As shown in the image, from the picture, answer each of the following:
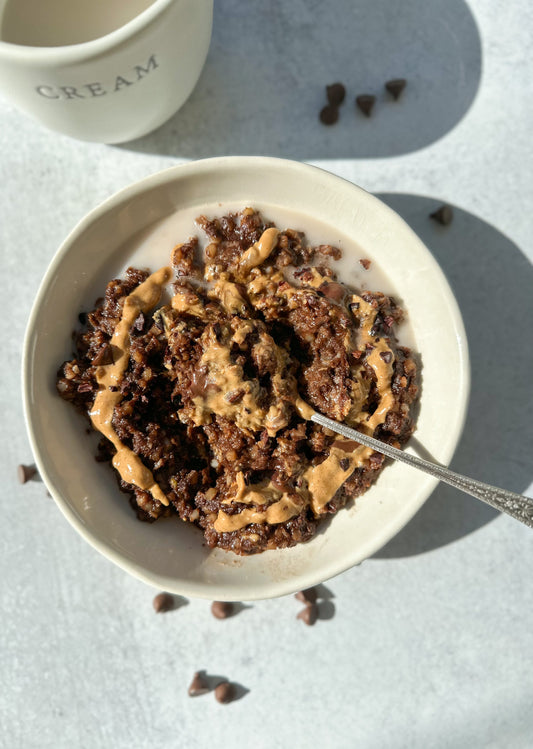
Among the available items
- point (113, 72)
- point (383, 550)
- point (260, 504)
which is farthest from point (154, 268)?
point (383, 550)

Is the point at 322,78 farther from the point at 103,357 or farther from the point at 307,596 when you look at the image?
the point at 307,596

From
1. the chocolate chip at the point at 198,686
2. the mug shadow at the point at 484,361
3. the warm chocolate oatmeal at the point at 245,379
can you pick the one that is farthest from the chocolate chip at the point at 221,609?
the mug shadow at the point at 484,361

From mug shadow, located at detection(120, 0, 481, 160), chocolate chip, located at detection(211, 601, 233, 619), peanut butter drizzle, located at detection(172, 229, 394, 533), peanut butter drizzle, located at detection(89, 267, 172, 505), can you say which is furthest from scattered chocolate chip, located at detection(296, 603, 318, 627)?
mug shadow, located at detection(120, 0, 481, 160)

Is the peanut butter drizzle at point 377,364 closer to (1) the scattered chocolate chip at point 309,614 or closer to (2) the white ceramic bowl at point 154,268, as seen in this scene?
(2) the white ceramic bowl at point 154,268

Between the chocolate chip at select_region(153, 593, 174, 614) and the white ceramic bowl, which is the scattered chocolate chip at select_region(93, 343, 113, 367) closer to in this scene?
the white ceramic bowl

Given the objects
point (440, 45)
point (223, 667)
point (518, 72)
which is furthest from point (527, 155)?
point (223, 667)

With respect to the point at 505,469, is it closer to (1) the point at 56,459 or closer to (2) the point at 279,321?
(2) the point at 279,321
